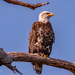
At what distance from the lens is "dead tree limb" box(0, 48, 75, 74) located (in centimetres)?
592

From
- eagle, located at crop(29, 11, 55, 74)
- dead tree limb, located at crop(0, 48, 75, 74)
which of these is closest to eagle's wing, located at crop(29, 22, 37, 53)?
eagle, located at crop(29, 11, 55, 74)

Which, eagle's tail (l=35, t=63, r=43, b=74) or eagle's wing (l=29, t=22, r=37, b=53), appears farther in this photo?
eagle's wing (l=29, t=22, r=37, b=53)

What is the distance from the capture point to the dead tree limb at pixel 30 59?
19.4ft

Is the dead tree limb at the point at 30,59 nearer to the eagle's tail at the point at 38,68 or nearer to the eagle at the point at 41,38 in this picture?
the eagle's tail at the point at 38,68

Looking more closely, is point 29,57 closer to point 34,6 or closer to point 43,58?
point 43,58

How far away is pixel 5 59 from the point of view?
5926mm

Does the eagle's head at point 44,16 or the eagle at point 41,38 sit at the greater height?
the eagle's head at point 44,16

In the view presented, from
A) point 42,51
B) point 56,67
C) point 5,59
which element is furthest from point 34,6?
point 42,51

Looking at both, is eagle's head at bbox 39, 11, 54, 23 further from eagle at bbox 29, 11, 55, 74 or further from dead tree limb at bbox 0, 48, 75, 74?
dead tree limb at bbox 0, 48, 75, 74

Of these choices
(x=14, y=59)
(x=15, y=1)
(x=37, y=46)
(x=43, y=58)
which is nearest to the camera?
(x=15, y=1)

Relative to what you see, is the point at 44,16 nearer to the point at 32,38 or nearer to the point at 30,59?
the point at 32,38

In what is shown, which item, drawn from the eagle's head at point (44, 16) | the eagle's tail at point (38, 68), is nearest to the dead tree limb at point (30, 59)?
the eagle's tail at point (38, 68)

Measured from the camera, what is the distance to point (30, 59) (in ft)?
21.6

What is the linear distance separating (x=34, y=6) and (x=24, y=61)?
1.72 meters
